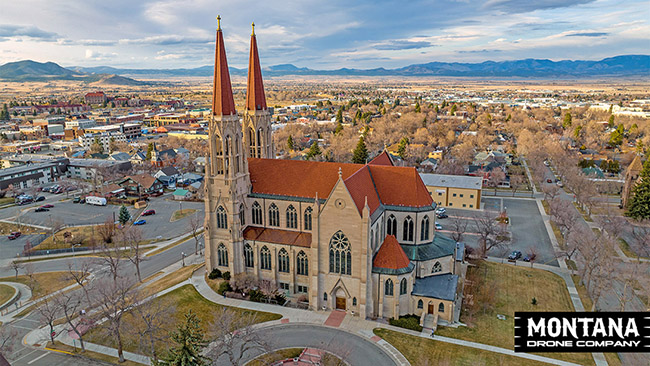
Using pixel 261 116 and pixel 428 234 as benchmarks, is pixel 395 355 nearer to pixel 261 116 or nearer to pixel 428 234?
pixel 428 234

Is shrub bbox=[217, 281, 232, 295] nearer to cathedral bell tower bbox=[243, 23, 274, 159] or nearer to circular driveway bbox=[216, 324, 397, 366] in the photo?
circular driveway bbox=[216, 324, 397, 366]

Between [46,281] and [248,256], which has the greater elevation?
[248,256]

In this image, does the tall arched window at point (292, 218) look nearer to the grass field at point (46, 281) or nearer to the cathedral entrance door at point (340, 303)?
the cathedral entrance door at point (340, 303)

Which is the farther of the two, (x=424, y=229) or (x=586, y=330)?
(x=424, y=229)

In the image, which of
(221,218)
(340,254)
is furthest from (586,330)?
(221,218)

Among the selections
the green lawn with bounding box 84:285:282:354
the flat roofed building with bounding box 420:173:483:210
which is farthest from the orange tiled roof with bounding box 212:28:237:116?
the flat roofed building with bounding box 420:173:483:210

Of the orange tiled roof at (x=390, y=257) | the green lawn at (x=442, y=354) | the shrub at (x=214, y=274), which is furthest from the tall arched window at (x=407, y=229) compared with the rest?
the shrub at (x=214, y=274)

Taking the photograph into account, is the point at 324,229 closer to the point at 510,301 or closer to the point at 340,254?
the point at 340,254
